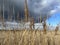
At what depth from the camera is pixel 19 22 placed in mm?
4059

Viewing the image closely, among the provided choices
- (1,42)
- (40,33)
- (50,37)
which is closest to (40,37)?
(40,33)

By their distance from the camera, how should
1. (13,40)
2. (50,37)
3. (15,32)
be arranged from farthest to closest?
(50,37)
(15,32)
(13,40)

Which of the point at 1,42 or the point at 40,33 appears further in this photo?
the point at 40,33

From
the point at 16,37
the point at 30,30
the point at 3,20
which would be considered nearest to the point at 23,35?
the point at 16,37

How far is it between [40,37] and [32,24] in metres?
0.32

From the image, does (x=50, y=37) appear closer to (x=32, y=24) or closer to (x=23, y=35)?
(x=32, y=24)

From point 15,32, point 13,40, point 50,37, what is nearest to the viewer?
point 13,40

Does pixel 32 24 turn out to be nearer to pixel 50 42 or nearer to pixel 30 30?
pixel 30 30

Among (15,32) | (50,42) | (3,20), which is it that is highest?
(3,20)

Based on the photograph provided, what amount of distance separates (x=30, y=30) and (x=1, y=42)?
687 millimetres

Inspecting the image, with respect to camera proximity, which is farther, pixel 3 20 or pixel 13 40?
pixel 3 20

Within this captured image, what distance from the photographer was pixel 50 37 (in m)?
4.30

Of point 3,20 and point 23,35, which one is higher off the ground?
point 3,20

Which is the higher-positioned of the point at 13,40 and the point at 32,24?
the point at 32,24
